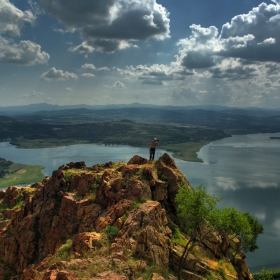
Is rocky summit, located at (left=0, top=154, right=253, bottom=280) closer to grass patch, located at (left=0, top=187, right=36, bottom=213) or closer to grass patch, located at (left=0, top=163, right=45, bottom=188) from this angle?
grass patch, located at (left=0, top=187, right=36, bottom=213)

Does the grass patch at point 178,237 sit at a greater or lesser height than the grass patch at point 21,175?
greater

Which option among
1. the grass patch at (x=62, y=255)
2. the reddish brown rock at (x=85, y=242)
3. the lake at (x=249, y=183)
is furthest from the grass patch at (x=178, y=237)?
the lake at (x=249, y=183)

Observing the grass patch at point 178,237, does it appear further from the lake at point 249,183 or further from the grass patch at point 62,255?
the lake at point 249,183

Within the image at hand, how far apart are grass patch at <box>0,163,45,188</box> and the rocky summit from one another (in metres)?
107

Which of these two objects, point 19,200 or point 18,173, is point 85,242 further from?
point 18,173

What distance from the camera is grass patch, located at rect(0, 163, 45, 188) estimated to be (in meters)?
135

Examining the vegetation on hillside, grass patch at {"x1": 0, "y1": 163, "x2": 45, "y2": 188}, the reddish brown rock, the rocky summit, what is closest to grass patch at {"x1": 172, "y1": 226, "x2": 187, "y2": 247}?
the rocky summit

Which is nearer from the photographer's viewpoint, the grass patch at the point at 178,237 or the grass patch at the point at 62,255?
the grass patch at the point at 62,255

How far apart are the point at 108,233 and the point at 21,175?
14286 centimetres

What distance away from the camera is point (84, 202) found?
85.4 ft

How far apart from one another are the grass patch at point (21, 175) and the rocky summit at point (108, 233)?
107m

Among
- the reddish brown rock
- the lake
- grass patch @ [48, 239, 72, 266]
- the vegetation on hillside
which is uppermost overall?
the reddish brown rock

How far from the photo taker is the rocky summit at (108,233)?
15.6 meters

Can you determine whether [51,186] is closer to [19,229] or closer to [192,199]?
[19,229]
